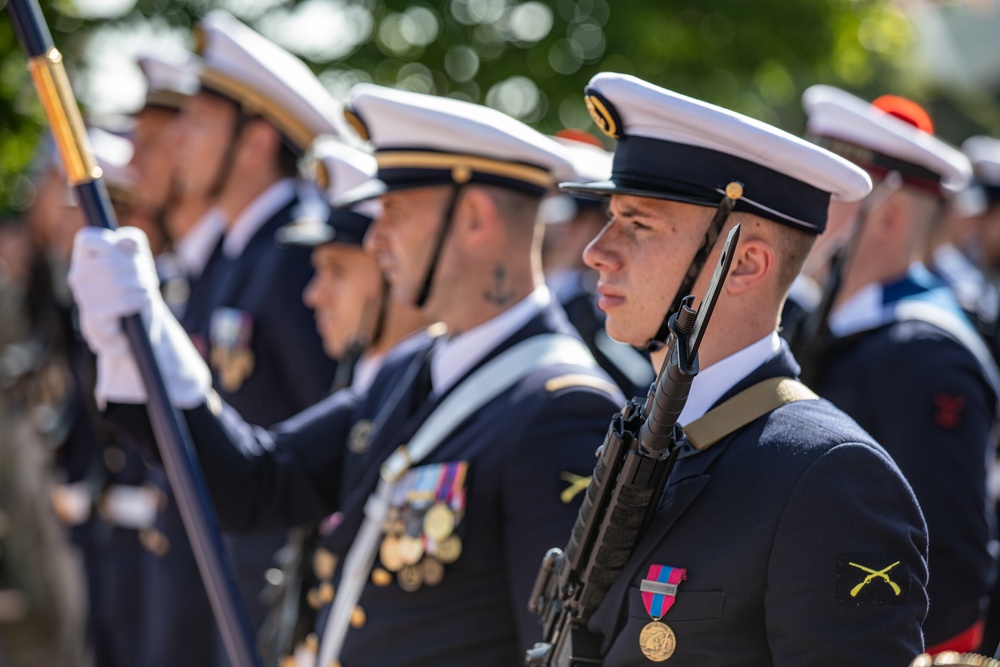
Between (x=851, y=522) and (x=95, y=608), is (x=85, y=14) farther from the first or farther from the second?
(x=851, y=522)

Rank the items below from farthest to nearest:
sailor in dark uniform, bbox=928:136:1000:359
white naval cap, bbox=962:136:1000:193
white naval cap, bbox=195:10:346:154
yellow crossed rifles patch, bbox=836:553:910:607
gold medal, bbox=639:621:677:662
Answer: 1. white naval cap, bbox=962:136:1000:193
2. sailor in dark uniform, bbox=928:136:1000:359
3. white naval cap, bbox=195:10:346:154
4. gold medal, bbox=639:621:677:662
5. yellow crossed rifles patch, bbox=836:553:910:607

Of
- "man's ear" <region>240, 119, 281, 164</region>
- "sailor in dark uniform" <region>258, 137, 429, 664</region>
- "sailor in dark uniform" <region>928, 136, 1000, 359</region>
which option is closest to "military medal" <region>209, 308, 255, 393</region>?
"sailor in dark uniform" <region>258, 137, 429, 664</region>

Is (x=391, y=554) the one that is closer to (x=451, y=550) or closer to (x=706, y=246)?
(x=451, y=550)

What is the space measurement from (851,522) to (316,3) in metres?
7.93

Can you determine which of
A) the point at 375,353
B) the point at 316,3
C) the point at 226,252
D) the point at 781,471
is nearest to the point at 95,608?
the point at 226,252

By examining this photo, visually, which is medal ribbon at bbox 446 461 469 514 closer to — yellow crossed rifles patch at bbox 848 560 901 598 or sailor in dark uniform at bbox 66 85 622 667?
sailor in dark uniform at bbox 66 85 622 667

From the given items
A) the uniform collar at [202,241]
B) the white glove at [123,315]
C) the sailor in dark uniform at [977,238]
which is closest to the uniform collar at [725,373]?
the white glove at [123,315]

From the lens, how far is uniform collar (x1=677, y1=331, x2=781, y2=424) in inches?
109

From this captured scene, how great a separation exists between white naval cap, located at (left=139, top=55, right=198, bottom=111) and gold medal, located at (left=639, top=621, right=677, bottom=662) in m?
4.80

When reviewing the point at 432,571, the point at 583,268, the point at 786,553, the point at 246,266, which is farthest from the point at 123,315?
the point at 583,268

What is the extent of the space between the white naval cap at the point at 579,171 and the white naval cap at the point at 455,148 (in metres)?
0.13

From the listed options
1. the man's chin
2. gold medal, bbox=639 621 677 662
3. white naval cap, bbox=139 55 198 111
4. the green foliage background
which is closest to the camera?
gold medal, bbox=639 621 677 662

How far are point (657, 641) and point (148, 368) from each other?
5.38 feet

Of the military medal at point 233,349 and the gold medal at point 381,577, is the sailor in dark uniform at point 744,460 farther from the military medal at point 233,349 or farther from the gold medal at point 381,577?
the military medal at point 233,349
